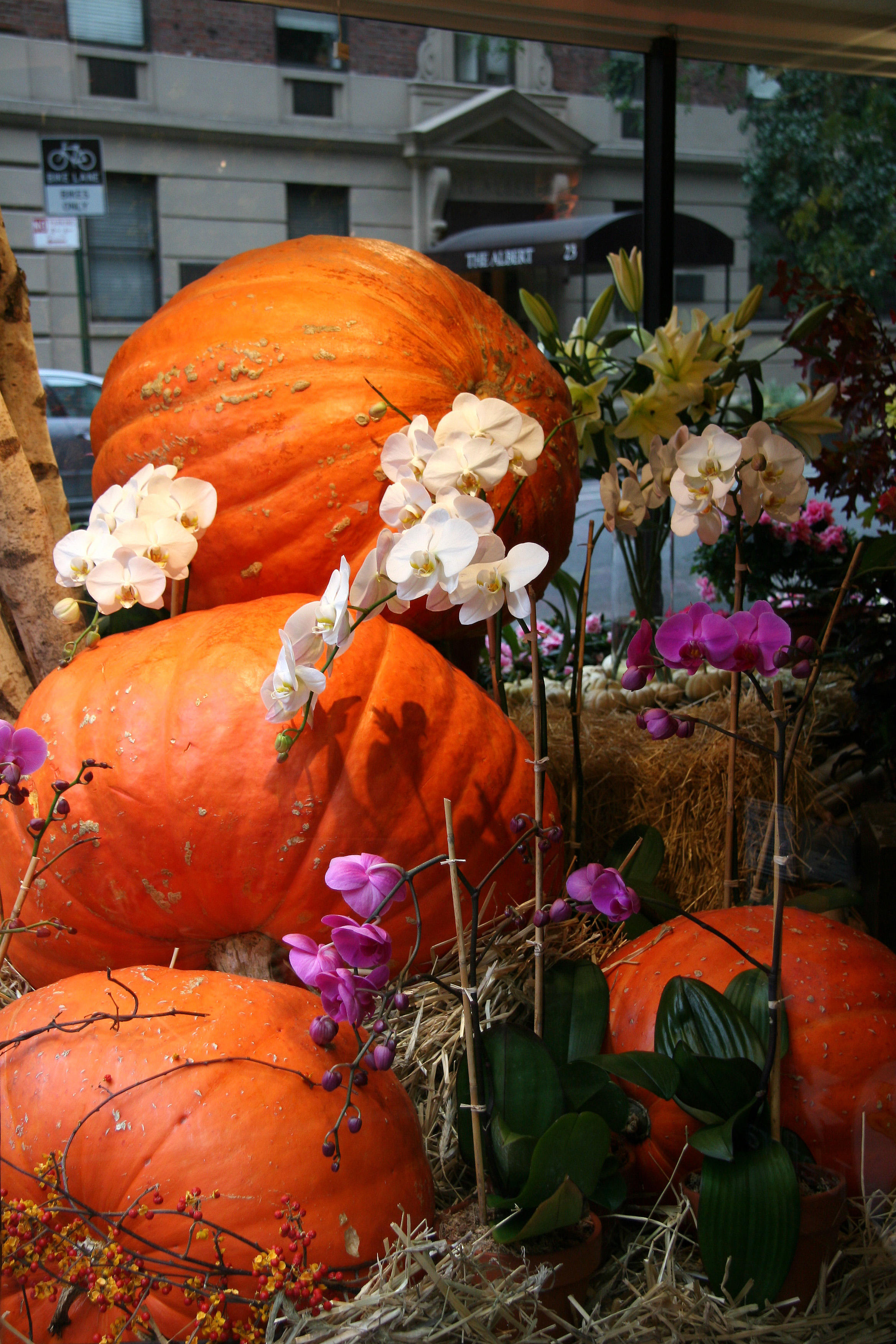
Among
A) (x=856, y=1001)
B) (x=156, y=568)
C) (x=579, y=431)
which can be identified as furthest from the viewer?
(x=579, y=431)

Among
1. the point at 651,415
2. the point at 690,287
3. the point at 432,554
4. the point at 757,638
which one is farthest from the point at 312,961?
the point at 690,287

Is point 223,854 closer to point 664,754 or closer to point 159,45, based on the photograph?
point 664,754

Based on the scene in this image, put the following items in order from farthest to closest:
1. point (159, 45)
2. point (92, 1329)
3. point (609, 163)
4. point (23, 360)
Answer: point (609, 163)
point (159, 45)
point (23, 360)
point (92, 1329)

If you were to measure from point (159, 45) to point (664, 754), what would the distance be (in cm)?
141

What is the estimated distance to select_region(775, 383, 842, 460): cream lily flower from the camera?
142cm

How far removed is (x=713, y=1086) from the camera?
2.40 ft

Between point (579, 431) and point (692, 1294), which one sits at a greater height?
point (579, 431)

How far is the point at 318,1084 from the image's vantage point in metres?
0.71

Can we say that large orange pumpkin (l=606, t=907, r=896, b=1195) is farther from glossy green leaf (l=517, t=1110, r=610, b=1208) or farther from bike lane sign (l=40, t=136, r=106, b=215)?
bike lane sign (l=40, t=136, r=106, b=215)

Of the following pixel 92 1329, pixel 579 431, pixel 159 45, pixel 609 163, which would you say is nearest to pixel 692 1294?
pixel 92 1329

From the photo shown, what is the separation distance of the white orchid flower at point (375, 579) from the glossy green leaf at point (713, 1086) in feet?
1.35

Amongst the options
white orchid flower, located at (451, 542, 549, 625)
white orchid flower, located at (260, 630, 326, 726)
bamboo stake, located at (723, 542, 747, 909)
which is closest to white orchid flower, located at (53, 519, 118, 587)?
white orchid flower, located at (260, 630, 326, 726)

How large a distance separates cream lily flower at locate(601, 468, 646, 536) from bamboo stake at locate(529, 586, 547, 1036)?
14.8 inches

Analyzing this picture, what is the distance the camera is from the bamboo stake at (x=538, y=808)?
0.78 metres
